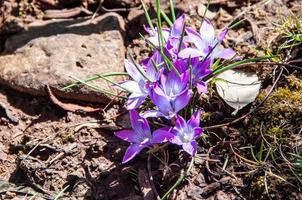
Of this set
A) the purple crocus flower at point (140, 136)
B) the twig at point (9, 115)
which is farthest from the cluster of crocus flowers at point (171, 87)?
the twig at point (9, 115)

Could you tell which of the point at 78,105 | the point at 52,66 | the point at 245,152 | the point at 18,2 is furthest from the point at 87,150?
the point at 18,2

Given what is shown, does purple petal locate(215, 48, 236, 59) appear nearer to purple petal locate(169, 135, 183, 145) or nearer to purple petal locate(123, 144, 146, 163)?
purple petal locate(169, 135, 183, 145)

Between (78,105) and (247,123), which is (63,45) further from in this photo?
(247,123)

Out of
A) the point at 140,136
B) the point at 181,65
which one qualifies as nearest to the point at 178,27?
the point at 181,65

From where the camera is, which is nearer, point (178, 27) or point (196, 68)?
point (196, 68)

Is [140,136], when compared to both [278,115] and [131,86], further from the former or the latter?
[278,115]
